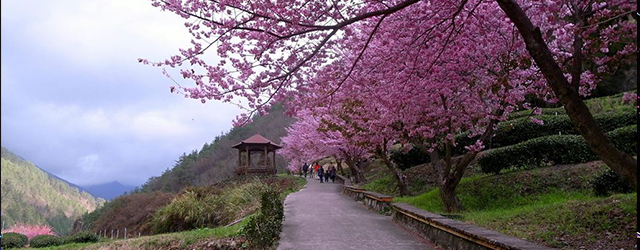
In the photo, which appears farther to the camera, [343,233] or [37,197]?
[37,197]

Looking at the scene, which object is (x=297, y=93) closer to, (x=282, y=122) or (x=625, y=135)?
(x=625, y=135)

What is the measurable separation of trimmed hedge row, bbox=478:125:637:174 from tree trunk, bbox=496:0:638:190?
8871mm

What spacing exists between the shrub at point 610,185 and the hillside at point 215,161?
192ft

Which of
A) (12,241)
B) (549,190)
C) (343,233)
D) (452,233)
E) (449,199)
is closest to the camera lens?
(452,233)

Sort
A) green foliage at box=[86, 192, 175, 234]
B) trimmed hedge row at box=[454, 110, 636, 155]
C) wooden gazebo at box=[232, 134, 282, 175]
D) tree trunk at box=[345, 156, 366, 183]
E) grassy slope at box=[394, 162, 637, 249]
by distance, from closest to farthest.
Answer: grassy slope at box=[394, 162, 637, 249] → trimmed hedge row at box=[454, 110, 636, 155] → tree trunk at box=[345, 156, 366, 183] → green foliage at box=[86, 192, 175, 234] → wooden gazebo at box=[232, 134, 282, 175]

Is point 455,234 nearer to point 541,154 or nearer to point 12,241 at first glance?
point 541,154

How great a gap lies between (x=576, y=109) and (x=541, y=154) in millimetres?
9261

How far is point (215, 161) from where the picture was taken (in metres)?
78.3

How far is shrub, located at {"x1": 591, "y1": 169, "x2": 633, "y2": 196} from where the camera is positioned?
9.09 metres

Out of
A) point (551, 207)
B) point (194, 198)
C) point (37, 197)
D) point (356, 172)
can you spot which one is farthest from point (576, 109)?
point (37, 197)

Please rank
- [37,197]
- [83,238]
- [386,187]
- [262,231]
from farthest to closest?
[37,197] < [386,187] < [83,238] < [262,231]

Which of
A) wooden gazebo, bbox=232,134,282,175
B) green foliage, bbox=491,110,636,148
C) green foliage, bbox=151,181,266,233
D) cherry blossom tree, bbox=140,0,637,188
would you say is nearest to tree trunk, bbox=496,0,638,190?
cherry blossom tree, bbox=140,0,637,188

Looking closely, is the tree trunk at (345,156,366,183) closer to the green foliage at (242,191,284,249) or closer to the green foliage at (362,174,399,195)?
the green foliage at (362,174,399,195)

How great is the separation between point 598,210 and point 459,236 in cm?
245
